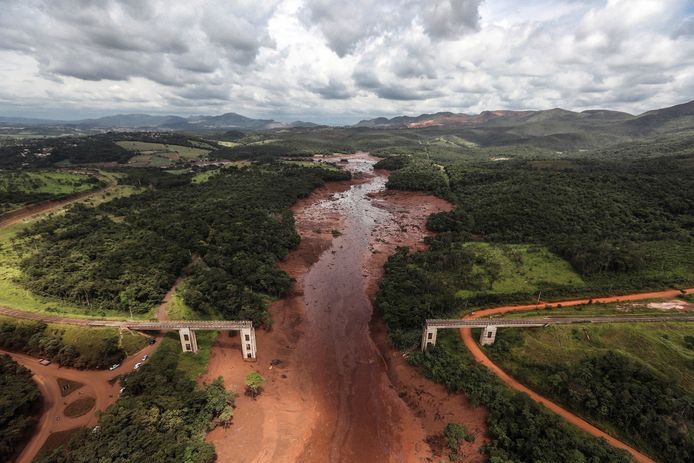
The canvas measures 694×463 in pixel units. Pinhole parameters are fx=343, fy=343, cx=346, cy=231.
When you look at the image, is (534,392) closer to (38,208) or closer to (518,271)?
(518,271)

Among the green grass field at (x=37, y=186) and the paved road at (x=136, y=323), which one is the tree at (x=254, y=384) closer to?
the paved road at (x=136, y=323)

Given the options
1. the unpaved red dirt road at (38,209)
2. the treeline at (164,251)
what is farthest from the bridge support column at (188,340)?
the unpaved red dirt road at (38,209)

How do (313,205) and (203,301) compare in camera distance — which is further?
(313,205)

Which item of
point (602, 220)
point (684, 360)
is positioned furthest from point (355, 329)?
point (602, 220)

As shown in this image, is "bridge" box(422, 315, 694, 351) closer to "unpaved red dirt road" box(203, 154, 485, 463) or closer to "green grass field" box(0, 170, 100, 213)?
"unpaved red dirt road" box(203, 154, 485, 463)

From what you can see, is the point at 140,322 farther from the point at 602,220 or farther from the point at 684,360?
the point at 602,220

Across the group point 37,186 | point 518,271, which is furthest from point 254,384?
point 37,186
